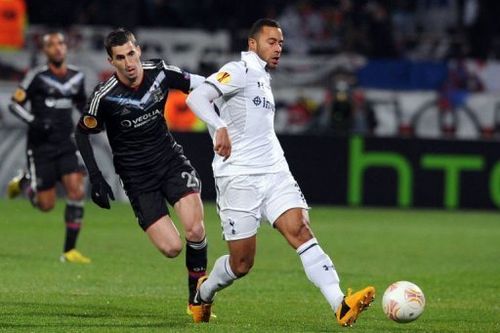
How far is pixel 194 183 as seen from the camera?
1007cm

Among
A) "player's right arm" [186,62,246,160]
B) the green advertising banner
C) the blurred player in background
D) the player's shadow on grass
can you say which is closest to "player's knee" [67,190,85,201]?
the blurred player in background

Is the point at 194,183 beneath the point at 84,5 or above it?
above

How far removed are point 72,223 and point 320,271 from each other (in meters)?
6.05

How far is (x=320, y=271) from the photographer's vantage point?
9047mm

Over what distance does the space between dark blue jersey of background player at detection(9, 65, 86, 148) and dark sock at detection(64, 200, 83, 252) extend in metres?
0.79

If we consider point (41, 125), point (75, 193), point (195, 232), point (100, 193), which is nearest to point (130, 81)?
point (100, 193)

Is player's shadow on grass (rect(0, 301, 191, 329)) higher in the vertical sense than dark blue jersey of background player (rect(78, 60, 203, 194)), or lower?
lower

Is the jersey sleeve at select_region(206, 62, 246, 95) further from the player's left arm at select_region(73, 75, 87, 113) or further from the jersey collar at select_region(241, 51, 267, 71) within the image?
the player's left arm at select_region(73, 75, 87, 113)

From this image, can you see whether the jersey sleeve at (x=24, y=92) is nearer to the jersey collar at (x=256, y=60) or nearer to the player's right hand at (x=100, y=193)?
the player's right hand at (x=100, y=193)

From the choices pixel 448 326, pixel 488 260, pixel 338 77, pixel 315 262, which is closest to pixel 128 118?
pixel 315 262

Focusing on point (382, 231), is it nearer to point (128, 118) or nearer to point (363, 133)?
point (363, 133)

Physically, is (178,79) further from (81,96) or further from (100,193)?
(81,96)

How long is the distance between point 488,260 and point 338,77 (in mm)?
10906

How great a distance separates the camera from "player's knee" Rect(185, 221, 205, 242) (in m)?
9.83
